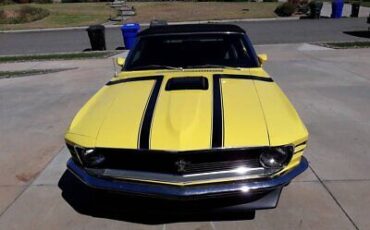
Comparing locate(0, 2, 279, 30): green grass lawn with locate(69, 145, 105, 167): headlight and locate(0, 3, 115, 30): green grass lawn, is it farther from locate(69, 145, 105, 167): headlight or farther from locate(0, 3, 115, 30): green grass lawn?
locate(69, 145, 105, 167): headlight

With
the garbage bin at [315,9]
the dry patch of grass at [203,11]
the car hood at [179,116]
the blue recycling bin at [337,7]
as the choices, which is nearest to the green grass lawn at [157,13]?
the dry patch of grass at [203,11]

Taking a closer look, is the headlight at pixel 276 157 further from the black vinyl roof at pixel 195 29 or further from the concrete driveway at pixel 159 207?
the black vinyl roof at pixel 195 29

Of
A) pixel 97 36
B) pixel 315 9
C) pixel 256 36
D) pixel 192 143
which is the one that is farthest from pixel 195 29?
pixel 315 9

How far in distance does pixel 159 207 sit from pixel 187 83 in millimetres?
1328

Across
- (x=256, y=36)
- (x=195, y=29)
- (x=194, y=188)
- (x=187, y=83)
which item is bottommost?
(x=256, y=36)

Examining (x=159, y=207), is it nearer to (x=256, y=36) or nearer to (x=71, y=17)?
(x=256, y=36)

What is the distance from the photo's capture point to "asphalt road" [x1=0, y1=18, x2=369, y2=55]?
15.5 meters

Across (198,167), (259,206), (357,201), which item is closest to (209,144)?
(198,167)

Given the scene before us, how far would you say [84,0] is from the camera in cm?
3650

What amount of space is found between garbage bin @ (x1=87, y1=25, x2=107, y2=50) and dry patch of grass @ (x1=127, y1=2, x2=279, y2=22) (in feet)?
30.5

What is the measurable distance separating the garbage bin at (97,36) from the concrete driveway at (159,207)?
17.6 feet

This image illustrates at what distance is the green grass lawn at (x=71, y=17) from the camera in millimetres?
23609

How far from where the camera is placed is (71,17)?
83.7 feet

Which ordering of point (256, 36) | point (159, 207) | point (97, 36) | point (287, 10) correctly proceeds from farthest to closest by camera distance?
point (287, 10) → point (256, 36) → point (97, 36) → point (159, 207)
